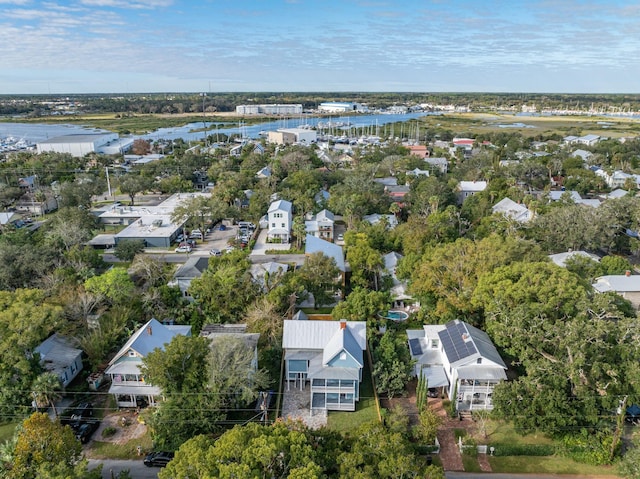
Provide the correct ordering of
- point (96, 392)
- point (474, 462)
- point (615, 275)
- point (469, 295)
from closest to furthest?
point (474, 462) < point (96, 392) < point (469, 295) < point (615, 275)

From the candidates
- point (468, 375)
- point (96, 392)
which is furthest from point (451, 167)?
point (96, 392)

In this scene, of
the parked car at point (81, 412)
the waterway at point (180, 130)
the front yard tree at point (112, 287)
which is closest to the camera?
the parked car at point (81, 412)

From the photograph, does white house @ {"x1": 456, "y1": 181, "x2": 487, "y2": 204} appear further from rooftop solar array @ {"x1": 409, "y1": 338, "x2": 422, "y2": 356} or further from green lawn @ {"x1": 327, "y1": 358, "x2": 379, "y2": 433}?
green lawn @ {"x1": 327, "y1": 358, "x2": 379, "y2": 433}

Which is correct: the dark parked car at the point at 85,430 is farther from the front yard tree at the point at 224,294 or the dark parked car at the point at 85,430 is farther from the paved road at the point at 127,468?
the front yard tree at the point at 224,294

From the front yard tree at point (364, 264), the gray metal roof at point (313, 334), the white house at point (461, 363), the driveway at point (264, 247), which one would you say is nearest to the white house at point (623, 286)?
the white house at point (461, 363)

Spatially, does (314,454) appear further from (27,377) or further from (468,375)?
(27,377)

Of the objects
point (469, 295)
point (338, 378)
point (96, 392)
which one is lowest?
point (96, 392)
